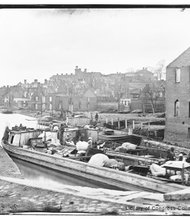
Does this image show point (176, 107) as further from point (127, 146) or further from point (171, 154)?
point (127, 146)

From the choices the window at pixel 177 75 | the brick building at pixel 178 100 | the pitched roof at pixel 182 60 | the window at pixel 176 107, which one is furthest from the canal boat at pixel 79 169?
the pitched roof at pixel 182 60

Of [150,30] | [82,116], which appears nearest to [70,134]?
[82,116]

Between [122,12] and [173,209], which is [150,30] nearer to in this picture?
[122,12]

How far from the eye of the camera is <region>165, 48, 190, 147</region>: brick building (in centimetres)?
315

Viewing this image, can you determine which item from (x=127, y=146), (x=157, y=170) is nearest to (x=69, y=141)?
(x=127, y=146)

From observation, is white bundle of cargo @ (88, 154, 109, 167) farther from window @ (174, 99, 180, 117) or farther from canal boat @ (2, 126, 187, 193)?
window @ (174, 99, 180, 117)

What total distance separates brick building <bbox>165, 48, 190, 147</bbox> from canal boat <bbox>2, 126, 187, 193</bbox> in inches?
17.1

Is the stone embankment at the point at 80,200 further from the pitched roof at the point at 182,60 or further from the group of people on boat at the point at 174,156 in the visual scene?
the pitched roof at the point at 182,60

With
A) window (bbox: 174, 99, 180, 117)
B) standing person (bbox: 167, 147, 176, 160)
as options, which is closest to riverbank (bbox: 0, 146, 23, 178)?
standing person (bbox: 167, 147, 176, 160)

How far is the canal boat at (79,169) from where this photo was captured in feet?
9.89

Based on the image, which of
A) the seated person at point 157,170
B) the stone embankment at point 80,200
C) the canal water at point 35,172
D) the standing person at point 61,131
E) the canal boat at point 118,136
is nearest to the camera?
the stone embankment at point 80,200

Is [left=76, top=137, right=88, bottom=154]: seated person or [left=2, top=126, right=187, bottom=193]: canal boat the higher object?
[left=76, top=137, right=88, bottom=154]: seated person

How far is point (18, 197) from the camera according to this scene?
309cm
